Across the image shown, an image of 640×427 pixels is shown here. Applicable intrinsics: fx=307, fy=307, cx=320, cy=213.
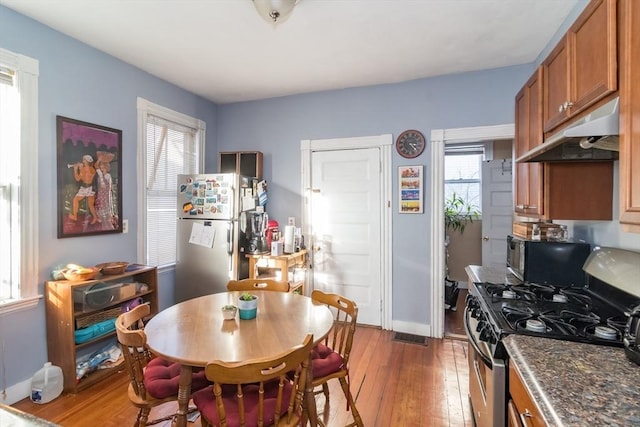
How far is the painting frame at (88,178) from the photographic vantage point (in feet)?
7.66

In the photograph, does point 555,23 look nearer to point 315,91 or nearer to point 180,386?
point 315,91

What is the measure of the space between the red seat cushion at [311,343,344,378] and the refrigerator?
159cm

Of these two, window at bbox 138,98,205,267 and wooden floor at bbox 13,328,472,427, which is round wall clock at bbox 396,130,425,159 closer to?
wooden floor at bbox 13,328,472,427

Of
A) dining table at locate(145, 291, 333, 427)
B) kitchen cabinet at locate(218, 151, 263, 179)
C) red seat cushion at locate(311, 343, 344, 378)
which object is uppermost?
kitchen cabinet at locate(218, 151, 263, 179)

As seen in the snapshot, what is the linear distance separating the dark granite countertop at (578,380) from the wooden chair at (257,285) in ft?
5.37

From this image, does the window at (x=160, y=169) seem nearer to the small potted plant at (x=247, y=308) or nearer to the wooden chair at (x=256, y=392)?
the small potted plant at (x=247, y=308)

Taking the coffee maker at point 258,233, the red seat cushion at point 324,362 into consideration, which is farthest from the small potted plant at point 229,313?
the coffee maker at point 258,233

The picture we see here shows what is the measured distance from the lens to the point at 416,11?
2.08 meters

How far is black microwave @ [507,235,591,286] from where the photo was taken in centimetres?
182

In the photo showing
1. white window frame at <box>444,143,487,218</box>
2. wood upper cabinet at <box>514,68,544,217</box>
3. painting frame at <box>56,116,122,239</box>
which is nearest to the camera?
wood upper cabinet at <box>514,68,544,217</box>

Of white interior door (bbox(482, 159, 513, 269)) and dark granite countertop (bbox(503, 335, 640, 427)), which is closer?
dark granite countertop (bbox(503, 335, 640, 427))

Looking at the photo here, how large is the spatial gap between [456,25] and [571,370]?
229 centimetres

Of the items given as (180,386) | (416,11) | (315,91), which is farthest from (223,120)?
(180,386)


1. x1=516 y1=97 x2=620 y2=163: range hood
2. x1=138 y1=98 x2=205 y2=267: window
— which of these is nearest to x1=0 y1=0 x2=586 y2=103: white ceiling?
x1=138 y1=98 x2=205 y2=267: window
